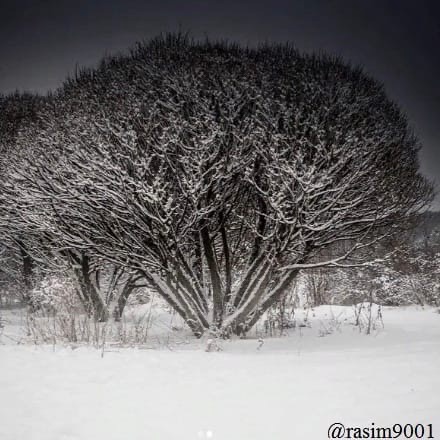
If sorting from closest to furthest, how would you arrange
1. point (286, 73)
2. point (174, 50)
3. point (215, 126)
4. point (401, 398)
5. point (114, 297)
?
point (401, 398) < point (215, 126) < point (286, 73) < point (174, 50) < point (114, 297)

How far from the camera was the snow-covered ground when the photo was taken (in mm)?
2854

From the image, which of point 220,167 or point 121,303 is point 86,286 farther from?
A: point 220,167

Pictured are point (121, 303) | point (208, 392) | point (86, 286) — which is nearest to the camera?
point (208, 392)

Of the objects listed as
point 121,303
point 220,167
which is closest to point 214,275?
point 220,167

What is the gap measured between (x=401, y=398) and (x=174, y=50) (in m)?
7.46

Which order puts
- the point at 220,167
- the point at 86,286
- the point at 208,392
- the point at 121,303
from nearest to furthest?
the point at 208,392, the point at 220,167, the point at 86,286, the point at 121,303

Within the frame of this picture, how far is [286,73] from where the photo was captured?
7637mm

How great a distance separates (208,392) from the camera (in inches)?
144

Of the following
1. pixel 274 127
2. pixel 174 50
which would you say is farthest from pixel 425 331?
pixel 174 50

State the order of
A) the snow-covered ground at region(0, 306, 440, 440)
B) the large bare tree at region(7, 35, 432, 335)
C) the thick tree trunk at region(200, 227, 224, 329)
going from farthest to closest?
the thick tree trunk at region(200, 227, 224, 329), the large bare tree at region(7, 35, 432, 335), the snow-covered ground at region(0, 306, 440, 440)

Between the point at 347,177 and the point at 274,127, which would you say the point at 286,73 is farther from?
the point at 347,177

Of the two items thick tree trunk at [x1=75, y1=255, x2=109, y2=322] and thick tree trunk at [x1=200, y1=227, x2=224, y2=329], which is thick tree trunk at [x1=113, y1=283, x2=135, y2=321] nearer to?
thick tree trunk at [x1=75, y1=255, x2=109, y2=322]

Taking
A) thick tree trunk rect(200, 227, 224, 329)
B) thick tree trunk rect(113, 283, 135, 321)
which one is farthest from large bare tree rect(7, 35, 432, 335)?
thick tree trunk rect(113, 283, 135, 321)

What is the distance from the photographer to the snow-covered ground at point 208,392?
9.36 ft
